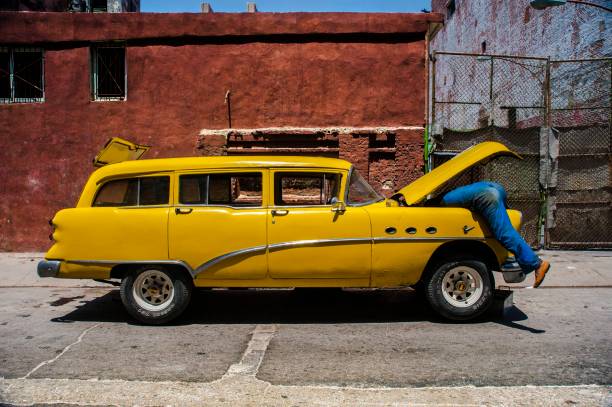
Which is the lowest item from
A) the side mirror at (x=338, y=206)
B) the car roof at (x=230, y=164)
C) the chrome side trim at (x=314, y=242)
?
the chrome side trim at (x=314, y=242)

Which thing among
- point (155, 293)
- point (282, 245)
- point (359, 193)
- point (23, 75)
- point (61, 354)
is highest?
point (23, 75)

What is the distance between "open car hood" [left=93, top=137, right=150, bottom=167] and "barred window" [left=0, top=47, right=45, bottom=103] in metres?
5.57

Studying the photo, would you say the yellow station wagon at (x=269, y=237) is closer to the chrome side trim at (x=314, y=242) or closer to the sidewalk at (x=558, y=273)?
the chrome side trim at (x=314, y=242)

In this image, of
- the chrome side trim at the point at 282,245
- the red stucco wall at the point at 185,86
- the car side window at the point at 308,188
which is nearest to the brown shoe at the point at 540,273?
the chrome side trim at the point at 282,245

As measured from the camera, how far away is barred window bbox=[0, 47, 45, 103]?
12.1 m

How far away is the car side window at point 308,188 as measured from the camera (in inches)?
243

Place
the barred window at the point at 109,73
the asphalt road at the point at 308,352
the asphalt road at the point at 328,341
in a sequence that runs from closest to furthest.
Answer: the asphalt road at the point at 308,352 < the asphalt road at the point at 328,341 < the barred window at the point at 109,73

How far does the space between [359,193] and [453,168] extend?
1.14m

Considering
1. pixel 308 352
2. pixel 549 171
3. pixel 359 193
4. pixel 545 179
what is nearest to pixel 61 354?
pixel 308 352

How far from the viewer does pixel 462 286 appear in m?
6.14

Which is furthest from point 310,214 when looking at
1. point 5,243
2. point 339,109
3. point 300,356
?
point 5,243

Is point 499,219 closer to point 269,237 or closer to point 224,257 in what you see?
point 269,237

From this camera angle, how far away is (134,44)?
467 inches

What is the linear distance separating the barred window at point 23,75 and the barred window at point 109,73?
3.92ft
